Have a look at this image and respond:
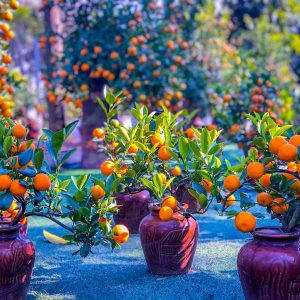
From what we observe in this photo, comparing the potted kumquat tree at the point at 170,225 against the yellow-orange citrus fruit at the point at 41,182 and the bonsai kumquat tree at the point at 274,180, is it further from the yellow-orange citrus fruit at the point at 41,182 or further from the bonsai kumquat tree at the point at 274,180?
the yellow-orange citrus fruit at the point at 41,182

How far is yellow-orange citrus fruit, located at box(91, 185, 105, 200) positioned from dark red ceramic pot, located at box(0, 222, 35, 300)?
38 cm

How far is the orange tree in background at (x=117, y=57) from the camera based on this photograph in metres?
6.31

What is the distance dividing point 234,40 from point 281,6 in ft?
4.90

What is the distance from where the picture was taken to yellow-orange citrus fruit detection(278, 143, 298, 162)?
209 centimetres

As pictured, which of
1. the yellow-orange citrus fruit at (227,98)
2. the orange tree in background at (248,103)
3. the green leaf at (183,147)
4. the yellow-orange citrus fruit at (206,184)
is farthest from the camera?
the yellow-orange citrus fruit at (227,98)

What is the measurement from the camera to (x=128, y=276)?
285 cm

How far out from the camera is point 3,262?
226 centimetres

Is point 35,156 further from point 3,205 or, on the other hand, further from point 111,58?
point 111,58

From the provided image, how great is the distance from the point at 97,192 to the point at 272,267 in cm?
80

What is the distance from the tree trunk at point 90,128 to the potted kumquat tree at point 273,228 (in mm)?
4684

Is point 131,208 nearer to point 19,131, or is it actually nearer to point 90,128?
point 19,131

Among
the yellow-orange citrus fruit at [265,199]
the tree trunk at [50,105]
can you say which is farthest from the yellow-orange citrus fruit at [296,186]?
the tree trunk at [50,105]

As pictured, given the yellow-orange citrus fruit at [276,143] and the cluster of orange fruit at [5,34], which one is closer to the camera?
the yellow-orange citrus fruit at [276,143]

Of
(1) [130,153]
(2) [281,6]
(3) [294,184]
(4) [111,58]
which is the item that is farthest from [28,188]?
(2) [281,6]
